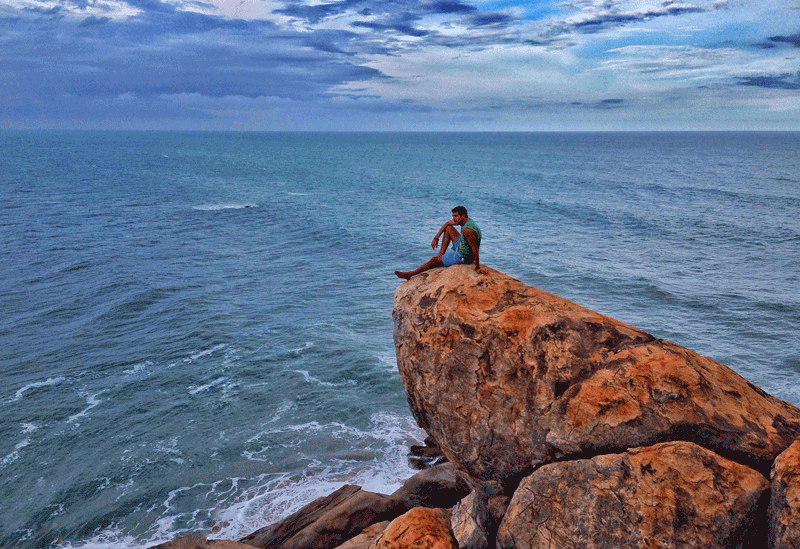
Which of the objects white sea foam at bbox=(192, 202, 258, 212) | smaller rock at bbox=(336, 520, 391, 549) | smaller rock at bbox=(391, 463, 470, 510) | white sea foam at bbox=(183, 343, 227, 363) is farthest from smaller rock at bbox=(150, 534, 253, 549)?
white sea foam at bbox=(192, 202, 258, 212)

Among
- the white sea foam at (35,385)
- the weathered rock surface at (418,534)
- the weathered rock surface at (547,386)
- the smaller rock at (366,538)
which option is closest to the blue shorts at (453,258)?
the weathered rock surface at (547,386)

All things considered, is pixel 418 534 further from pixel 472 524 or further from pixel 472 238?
pixel 472 238

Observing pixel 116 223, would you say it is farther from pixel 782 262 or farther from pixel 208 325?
pixel 782 262

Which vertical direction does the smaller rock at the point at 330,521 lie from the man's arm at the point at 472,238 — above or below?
below

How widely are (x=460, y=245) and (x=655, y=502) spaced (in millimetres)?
7286

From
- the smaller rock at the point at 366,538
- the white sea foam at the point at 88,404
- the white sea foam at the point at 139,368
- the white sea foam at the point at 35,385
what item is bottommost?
the white sea foam at the point at 88,404

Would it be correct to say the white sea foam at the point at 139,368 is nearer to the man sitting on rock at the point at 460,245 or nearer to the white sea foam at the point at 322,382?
the white sea foam at the point at 322,382

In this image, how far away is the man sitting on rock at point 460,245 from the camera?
14.0 m

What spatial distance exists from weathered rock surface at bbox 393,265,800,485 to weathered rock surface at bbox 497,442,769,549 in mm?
422

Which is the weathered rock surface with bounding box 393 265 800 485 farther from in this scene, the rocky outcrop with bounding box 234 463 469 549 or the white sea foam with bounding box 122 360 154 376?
the white sea foam with bounding box 122 360 154 376

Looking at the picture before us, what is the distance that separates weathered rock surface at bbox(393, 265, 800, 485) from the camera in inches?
403

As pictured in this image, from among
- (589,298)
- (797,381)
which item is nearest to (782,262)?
(589,298)

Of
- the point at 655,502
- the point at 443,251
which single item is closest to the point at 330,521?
the point at 443,251

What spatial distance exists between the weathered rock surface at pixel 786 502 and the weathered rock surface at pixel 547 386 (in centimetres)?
71
